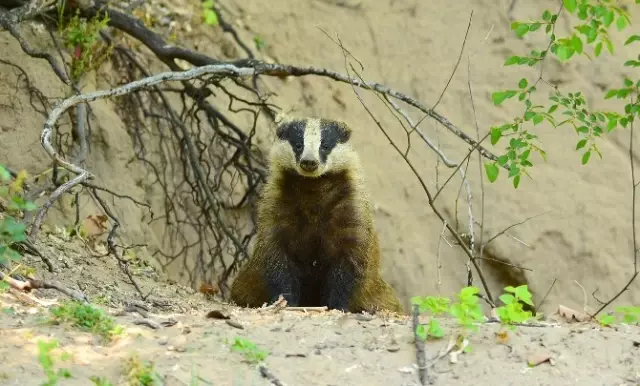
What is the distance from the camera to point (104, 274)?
5652mm

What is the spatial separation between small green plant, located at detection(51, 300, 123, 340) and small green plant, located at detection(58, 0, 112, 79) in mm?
2768

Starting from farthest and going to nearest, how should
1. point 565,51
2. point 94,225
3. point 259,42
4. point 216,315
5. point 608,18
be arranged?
point 259,42 < point 94,225 < point 565,51 < point 608,18 < point 216,315

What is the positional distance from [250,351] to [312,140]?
2.32m

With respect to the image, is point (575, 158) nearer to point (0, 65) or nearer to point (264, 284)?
point (264, 284)

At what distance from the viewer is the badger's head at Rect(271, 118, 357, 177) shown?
516 centimetres

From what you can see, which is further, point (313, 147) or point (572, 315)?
point (313, 147)

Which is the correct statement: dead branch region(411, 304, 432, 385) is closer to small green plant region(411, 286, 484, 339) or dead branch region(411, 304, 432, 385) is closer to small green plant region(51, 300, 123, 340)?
small green plant region(411, 286, 484, 339)

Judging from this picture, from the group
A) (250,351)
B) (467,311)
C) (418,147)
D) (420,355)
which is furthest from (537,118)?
(418,147)

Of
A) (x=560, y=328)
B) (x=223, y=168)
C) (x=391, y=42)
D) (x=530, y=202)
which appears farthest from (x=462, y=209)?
(x=560, y=328)

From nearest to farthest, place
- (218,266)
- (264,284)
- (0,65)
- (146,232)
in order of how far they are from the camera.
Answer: (264,284)
(0,65)
(146,232)
(218,266)

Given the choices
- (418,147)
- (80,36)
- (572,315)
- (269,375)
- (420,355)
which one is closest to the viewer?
(269,375)

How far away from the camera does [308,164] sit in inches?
200

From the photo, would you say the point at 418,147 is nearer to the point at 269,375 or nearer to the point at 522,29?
the point at 522,29

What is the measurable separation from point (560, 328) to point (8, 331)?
6.48ft
